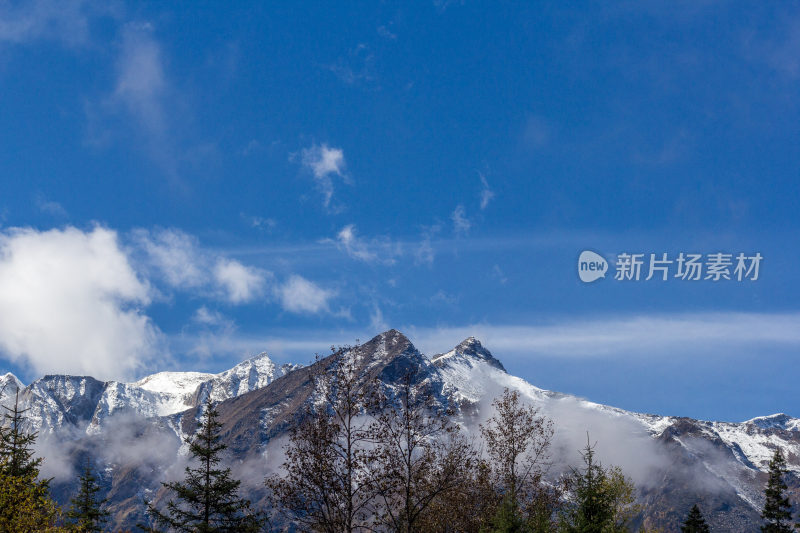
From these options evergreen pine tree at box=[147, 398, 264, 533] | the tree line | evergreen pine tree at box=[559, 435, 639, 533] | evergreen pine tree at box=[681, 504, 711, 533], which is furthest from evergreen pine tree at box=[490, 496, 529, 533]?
evergreen pine tree at box=[681, 504, 711, 533]

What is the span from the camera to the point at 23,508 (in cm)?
3591

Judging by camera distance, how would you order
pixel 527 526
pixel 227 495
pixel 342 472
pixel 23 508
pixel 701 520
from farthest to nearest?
pixel 701 520
pixel 227 495
pixel 527 526
pixel 23 508
pixel 342 472

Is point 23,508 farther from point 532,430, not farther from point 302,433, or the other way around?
point 532,430

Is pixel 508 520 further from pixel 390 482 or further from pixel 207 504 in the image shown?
pixel 207 504

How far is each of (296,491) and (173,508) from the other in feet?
81.4

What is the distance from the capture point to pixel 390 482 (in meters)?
33.4

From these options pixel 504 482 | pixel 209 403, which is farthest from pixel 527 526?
pixel 209 403

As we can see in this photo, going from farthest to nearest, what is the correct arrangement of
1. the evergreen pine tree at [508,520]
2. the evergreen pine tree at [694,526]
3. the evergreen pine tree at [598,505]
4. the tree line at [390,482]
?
the evergreen pine tree at [694,526]
the evergreen pine tree at [508,520]
the evergreen pine tree at [598,505]
the tree line at [390,482]

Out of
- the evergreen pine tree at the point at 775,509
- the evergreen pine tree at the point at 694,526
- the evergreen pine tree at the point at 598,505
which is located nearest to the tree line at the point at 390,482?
the evergreen pine tree at the point at 598,505

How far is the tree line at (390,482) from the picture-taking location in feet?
109

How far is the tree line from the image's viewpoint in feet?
109

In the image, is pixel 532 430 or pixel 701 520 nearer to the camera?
pixel 532 430

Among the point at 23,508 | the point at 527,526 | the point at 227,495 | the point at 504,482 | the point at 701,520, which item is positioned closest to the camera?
the point at 23,508

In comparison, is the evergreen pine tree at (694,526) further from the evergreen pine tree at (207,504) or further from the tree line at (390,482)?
the evergreen pine tree at (207,504)
